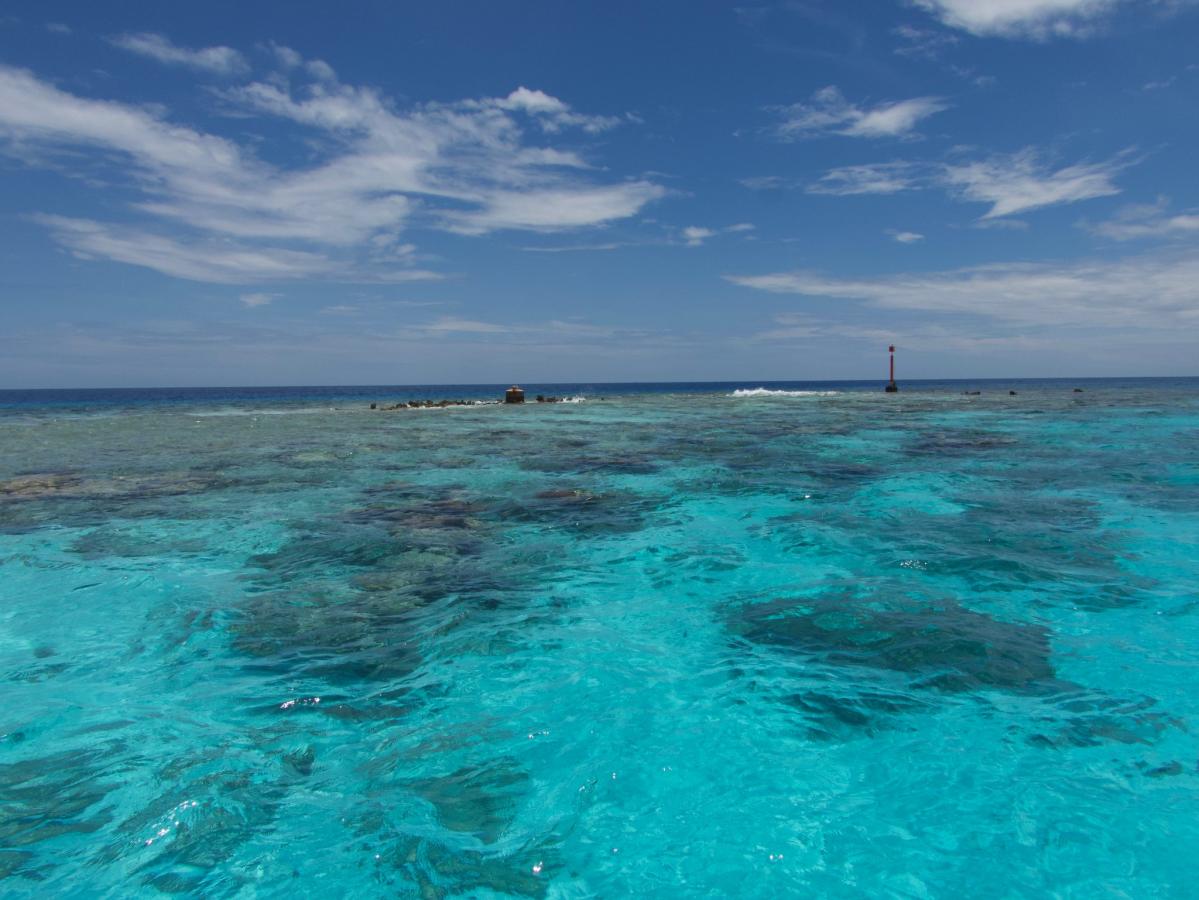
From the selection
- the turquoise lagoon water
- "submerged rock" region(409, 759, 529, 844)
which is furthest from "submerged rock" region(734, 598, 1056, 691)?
"submerged rock" region(409, 759, 529, 844)

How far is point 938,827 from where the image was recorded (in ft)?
15.1

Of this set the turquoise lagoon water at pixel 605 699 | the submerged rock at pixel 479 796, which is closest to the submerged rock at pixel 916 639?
the turquoise lagoon water at pixel 605 699

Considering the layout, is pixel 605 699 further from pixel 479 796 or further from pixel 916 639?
pixel 916 639

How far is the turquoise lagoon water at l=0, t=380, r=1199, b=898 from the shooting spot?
4.35m

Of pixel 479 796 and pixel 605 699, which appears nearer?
pixel 479 796

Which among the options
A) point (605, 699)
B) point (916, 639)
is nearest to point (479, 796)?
point (605, 699)

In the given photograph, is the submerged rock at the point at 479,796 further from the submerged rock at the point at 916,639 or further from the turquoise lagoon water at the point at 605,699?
the submerged rock at the point at 916,639

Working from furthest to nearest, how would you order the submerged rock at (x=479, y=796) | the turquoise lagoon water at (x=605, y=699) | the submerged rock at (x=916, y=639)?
the submerged rock at (x=916, y=639)
the submerged rock at (x=479, y=796)
the turquoise lagoon water at (x=605, y=699)

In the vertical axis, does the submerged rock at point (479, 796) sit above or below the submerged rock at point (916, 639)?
below

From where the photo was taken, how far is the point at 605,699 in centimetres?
647

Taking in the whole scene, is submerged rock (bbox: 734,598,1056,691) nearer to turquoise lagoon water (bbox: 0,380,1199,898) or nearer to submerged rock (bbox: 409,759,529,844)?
turquoise lagoon water (bbox: 0,380,1199,898)

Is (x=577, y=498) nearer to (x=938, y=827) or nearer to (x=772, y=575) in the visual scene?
(x=772, y=575)

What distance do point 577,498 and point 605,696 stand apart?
905 centimetres

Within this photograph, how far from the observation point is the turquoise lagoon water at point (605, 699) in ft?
14.3
